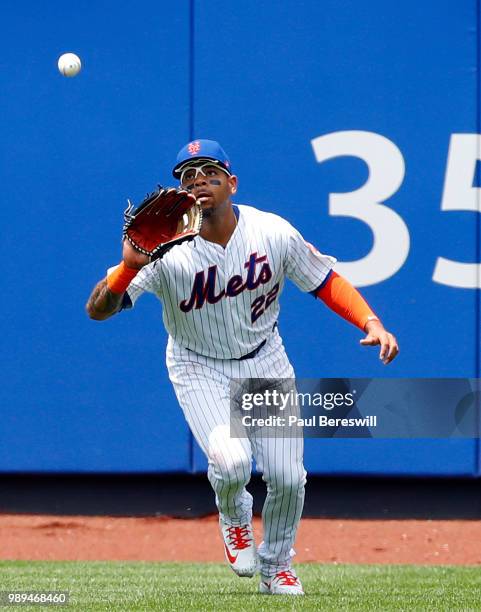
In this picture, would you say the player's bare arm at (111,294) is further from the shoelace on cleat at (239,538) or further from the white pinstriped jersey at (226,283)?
the shoelace on cleat at (239,538)

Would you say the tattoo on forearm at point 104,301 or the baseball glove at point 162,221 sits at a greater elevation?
the baseball glove at point 162,221

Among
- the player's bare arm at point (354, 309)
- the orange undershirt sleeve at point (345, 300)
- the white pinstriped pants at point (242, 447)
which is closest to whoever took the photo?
the player's bare arm at point (354, 309)

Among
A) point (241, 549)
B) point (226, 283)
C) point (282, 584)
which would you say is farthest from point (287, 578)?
point (226, 283)

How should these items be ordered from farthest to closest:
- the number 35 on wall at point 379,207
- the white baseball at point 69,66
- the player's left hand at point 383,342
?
the number 35 on wall at point 379,207 → the white baseball at point 69,66 → the player's left hand at point 383,342

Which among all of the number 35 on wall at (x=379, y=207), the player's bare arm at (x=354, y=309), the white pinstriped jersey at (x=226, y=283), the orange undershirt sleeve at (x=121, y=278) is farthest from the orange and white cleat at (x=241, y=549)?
the number 35 on wall at (x=379, y=207)

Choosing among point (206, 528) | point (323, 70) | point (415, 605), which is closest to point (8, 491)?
point (206, 528)

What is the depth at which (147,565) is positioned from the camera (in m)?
7.25

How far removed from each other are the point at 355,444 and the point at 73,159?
7.83 ft

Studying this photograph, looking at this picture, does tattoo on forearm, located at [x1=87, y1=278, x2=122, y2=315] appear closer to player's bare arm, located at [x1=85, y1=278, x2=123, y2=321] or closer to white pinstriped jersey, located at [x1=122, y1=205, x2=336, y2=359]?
player's bare arm, located at [x1=85, y1=278, x2=123, y2=321]

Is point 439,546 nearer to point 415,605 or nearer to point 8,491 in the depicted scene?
point 8,491

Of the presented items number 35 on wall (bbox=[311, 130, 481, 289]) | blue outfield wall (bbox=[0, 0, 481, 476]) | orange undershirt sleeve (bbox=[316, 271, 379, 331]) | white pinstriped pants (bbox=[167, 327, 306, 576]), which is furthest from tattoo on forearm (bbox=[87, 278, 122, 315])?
number 35 on wall (bbox=[311, 130, 481, 289])

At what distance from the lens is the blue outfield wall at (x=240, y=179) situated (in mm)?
8258

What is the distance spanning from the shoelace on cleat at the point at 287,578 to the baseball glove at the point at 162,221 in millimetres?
1334

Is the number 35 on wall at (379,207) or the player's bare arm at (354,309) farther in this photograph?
the number 35 on wall at (379,207)
